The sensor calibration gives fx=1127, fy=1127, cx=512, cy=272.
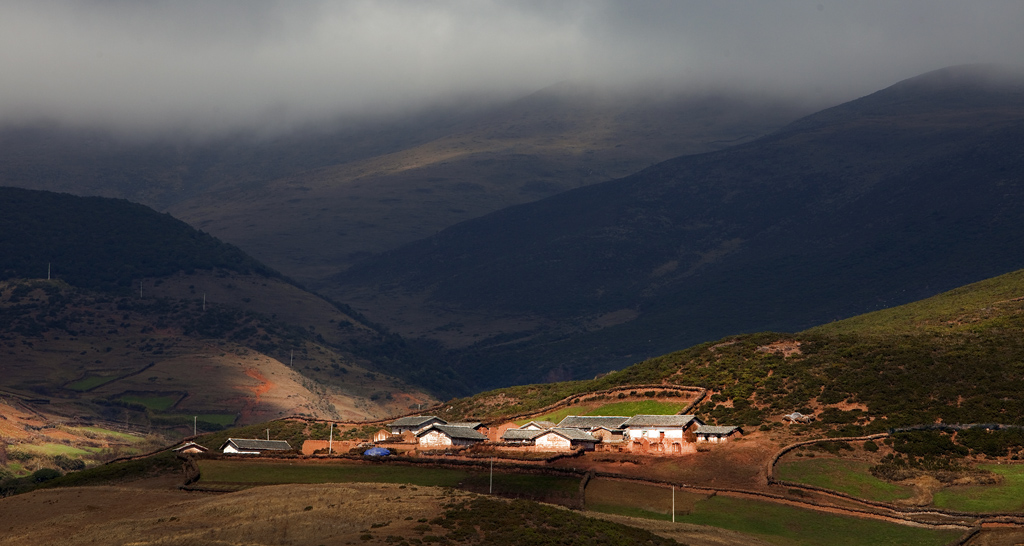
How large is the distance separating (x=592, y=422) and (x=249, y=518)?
47.6 meters

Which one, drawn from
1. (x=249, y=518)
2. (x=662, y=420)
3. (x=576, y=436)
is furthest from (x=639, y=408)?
(x=249, y=518)

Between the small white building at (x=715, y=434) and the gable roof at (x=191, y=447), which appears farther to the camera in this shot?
A: the gable roof at (x=191, y=447)

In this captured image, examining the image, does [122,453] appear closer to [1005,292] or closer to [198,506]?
[198,506]

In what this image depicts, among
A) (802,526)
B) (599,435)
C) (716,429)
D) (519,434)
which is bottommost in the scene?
(802,526)

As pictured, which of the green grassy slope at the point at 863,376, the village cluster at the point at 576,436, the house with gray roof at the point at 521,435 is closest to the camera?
the green grassy slope at the point at 863,376

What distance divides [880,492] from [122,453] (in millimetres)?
110915

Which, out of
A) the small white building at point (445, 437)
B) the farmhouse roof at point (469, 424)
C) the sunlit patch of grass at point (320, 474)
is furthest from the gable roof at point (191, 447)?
the farmhouse roof at point (469, 424)

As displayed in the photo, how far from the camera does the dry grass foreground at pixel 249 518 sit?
53406mm

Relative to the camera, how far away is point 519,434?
94562 millimetres

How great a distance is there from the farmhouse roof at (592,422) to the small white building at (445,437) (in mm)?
7735

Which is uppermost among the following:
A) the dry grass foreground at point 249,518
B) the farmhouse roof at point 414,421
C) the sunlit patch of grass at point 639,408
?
the sunlit patch of grass at point 639,408

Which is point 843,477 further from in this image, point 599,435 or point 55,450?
point 55,450

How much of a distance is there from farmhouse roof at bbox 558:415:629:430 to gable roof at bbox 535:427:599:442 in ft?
14.1

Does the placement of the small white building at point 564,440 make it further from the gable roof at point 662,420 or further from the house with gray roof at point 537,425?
the house with gray roof at point 537,425
